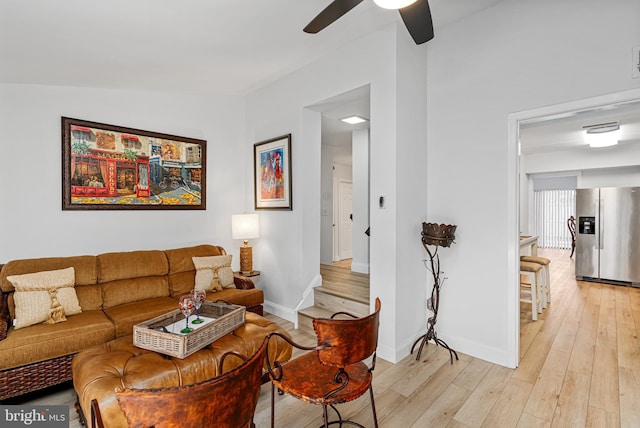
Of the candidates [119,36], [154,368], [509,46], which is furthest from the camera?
[509,46]

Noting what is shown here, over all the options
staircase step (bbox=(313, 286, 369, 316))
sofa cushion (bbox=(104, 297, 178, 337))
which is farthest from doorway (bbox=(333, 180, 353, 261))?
sofa cushion (bbox=(104, 297, 178, 337))

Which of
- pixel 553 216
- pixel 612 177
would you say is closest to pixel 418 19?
pixel 612 177

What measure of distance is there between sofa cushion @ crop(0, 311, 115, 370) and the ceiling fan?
9.12ft

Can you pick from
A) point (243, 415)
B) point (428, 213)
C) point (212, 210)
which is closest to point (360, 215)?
point (428, 213)

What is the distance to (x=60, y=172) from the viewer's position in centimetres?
323

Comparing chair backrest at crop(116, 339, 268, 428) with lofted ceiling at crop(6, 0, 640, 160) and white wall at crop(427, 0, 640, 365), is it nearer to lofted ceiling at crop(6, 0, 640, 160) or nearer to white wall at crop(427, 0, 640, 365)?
lofted ceiling at crop(6, 0, 640, 160)

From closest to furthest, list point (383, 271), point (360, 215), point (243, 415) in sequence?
point (243, 415), point (383, 271), point (360, 215)

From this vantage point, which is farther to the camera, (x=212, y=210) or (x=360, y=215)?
(x=360, y=215)

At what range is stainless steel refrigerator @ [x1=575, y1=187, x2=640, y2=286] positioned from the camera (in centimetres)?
557

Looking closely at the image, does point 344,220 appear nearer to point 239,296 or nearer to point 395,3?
point 239,296

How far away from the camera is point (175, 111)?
159 inches

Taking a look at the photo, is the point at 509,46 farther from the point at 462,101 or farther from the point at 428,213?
the point at 428,213

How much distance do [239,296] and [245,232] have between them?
102 centimetres

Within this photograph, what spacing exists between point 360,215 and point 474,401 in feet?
10.7
